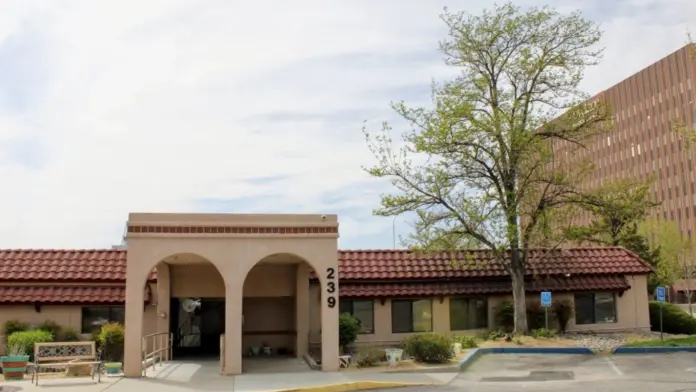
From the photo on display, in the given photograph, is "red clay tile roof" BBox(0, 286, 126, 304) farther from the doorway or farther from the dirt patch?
the dirt patch

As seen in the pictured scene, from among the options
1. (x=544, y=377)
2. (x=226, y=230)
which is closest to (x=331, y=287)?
(x=226, y=230)

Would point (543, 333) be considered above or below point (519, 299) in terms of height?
below

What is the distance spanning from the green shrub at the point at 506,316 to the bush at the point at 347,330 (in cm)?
A: 692

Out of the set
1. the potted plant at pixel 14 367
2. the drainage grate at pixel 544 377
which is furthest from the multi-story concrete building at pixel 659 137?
the potted plant at pixel 14 367

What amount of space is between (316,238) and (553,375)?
293 inches

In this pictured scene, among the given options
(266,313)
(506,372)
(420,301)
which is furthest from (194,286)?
(506,372)

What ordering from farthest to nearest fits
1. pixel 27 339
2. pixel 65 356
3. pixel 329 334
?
pixel 27 339 → pixel 329 334 → pixel 65 356

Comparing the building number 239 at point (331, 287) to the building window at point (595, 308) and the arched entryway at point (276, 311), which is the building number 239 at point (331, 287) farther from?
the building window at point (595, 308)

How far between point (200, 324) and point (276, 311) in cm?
341

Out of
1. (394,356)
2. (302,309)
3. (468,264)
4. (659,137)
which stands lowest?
(394,356)

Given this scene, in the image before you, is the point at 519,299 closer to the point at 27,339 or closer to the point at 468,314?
the point at 468,314

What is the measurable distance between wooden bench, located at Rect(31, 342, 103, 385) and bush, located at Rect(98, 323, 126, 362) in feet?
6.20

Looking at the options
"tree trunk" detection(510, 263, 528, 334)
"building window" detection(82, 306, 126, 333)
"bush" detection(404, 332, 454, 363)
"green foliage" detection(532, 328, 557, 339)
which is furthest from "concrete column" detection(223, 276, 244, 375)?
"green foliage" detection(532, 328, 557, 339)

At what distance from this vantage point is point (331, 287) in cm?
2075
